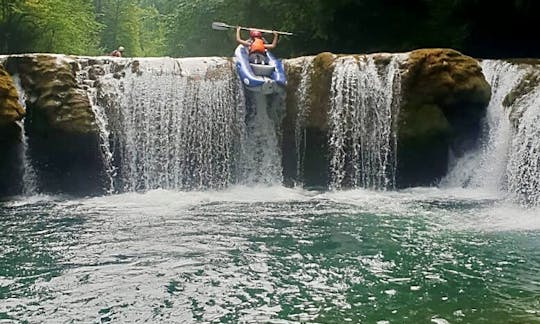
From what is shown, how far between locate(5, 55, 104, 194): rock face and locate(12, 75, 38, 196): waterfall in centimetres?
6

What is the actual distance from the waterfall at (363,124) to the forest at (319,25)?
416 cm

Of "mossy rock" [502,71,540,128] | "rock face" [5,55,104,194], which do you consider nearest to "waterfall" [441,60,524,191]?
"mossy rock" [502,71,540,128]

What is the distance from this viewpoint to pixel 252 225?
7914mm

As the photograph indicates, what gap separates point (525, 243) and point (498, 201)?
2.40m

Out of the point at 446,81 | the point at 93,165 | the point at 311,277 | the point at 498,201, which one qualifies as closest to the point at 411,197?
the point at 498,201

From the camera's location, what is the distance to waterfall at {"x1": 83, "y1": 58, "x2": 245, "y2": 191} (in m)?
11.2

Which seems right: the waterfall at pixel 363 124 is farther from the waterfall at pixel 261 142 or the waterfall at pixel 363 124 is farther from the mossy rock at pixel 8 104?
the mossy rock at pixel 8 104

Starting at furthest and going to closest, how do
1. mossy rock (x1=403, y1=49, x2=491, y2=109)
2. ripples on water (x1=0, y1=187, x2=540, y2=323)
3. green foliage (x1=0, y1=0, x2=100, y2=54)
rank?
1. green foliage (x1=0, y1=0, x2=100, y2=54)
2. mossy rock (x1=403, y1=49, x2=491, y2=109)
3. ripples on water (x1=0, y1=187, x2=540, y2=323)

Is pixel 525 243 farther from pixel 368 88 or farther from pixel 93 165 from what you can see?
pixel 93 165

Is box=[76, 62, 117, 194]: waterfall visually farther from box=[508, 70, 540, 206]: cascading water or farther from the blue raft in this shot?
box=[508, 70, 540, 206]: cascading water

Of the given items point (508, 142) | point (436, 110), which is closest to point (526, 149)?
point (508, 142)

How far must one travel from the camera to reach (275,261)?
6.26 metres

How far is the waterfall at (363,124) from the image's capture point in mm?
10617

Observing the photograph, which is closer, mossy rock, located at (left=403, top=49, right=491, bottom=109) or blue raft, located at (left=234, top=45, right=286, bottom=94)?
mossy rock, located at (left=403, top=49, right=491, bottom=109)
